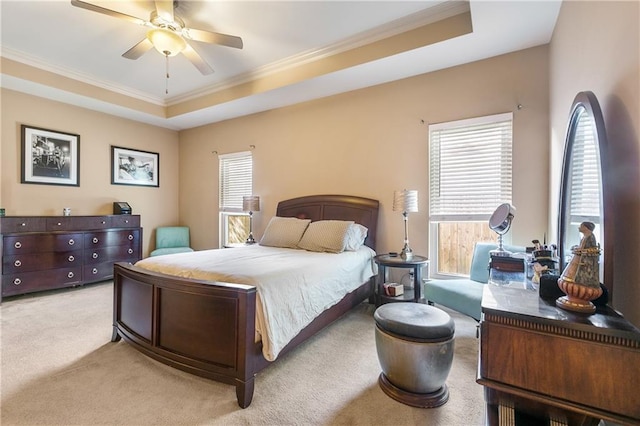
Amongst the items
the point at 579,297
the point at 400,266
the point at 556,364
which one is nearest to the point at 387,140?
the point at 400,266

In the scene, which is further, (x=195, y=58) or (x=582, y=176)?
(x=195, y=58)

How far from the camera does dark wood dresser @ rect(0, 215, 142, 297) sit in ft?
12.2

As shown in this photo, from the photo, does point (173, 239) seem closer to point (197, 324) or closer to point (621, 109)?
point (197, 324)

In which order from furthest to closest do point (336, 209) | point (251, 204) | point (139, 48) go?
point (251, 204) → point (336, 209) → point (139, 48)

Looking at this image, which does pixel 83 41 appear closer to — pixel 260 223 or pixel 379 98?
pixel 260 223

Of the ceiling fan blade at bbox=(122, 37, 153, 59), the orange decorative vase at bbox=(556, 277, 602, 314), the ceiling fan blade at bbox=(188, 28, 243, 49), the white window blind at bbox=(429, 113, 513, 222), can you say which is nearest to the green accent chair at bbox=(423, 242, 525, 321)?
the white window blind at bbox=(429, 113, 513, 222)

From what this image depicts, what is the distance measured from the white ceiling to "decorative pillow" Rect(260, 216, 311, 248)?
5.99 feet

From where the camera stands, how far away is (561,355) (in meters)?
0.95

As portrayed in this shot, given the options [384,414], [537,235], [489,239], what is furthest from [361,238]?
[384,414]

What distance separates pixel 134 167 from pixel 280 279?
4.74 metres

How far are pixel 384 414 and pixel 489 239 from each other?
236 centimetres

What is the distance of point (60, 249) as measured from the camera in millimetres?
4098

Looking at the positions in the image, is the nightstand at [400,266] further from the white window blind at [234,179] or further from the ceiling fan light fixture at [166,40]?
the ceiling fan light fixture at [166,40]

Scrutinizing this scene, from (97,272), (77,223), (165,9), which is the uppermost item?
(165,9)
